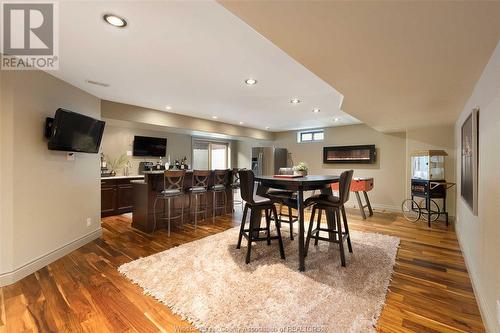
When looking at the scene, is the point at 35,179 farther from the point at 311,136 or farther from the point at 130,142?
the point at 311,136

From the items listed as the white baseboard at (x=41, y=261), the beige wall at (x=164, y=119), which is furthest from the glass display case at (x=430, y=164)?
the white baseboard at (x=41, y=261)

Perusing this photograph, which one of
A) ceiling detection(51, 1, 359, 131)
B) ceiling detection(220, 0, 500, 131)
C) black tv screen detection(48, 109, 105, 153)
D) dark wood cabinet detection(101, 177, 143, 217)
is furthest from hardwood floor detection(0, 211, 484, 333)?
ceiling detection(51, 1, 359, 131)

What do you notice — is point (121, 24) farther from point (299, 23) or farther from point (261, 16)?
point (299, 23)

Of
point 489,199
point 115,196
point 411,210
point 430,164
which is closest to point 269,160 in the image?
point 411,210

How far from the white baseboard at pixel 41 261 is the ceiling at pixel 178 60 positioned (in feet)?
7.35

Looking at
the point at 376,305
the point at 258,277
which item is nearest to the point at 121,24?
the point at 258,277

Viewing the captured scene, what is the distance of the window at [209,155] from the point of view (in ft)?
24.8

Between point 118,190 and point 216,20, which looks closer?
point 216,20

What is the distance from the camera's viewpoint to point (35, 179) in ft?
8.41

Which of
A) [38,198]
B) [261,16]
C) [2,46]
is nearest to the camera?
[261,16]

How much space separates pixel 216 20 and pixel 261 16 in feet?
1.96

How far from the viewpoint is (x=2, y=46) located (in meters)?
2.10

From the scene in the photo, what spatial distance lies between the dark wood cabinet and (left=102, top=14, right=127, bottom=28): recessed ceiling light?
3733mm

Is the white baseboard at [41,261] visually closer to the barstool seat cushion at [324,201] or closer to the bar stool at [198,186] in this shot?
the bar stool at [198,186]
